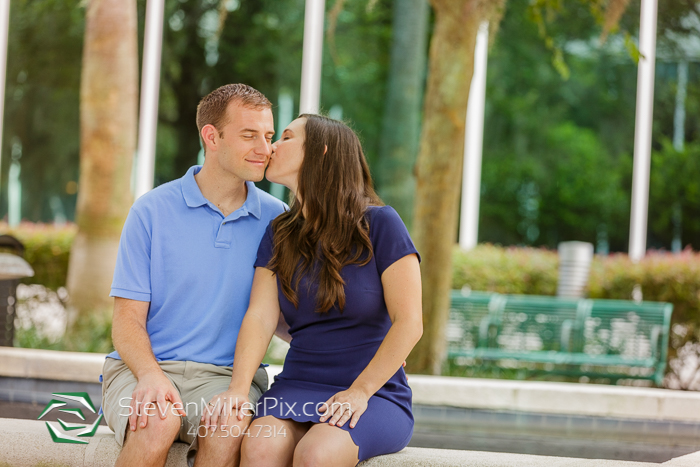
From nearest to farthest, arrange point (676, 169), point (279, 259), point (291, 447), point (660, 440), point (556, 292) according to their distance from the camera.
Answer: point (291, 447)
point (279, 259)
point (660, 440)
point (556, 292)
point (676, 169)

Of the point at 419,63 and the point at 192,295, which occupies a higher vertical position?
the point at 419,63

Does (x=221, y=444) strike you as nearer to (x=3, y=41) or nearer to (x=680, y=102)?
(x=680, y=102)

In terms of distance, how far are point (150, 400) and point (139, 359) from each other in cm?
21

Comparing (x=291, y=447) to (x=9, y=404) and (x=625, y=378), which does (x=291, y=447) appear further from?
(x=625, y=378)

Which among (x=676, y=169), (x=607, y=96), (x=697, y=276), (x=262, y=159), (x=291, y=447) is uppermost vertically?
(x=607, y=96)

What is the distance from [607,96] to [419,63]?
2.98m

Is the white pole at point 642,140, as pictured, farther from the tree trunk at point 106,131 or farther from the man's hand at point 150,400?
the man's hand at point 150,400

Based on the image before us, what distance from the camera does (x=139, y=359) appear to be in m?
2.53

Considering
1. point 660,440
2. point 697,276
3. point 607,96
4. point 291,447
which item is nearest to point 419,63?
point 607,96

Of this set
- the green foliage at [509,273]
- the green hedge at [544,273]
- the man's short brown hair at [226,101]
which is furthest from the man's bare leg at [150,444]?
the green foliage at [509,273]

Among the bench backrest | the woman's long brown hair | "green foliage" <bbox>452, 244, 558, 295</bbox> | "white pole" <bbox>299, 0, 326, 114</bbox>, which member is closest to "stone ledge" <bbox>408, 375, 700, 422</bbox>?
the bench backrest

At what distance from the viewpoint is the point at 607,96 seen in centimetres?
987

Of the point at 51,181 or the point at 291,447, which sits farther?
the point at 51,181

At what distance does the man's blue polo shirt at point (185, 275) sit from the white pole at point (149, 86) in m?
8.08
